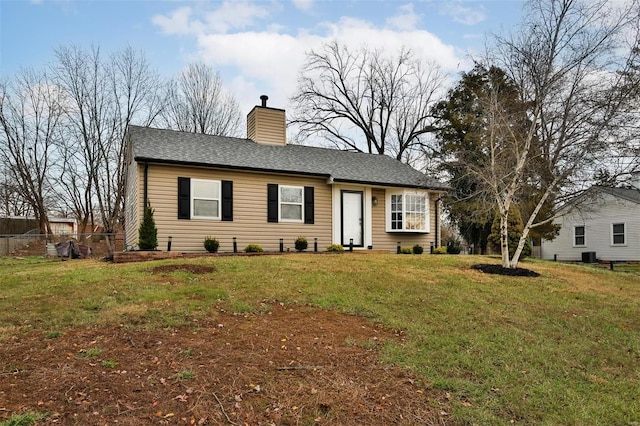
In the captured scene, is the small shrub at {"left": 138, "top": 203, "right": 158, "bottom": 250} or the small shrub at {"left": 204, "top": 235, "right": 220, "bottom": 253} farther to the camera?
the small shrub at {"left": 204, "top": 235, "right": 220, "bottom": 253}

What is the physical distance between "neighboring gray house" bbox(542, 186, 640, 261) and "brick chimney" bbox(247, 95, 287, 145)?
15085 millimetres

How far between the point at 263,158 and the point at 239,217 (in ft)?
7.69

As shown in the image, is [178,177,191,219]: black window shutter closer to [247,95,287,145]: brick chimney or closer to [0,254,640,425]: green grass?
[0,254,640,425]: green grass

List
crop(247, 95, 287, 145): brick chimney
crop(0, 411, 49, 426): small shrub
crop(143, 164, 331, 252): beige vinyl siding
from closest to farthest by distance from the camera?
crop(0, 411, 49, 426): small shrub → crop(143, 164, 331, 252): beige vinyl siding → crop(247, 95, 287, 145): brick chimney

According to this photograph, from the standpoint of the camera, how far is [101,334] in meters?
5.16

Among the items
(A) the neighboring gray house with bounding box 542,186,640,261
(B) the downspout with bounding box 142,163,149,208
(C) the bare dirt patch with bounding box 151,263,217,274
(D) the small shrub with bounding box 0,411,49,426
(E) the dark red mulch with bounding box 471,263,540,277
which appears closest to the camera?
(D) the small shrub with bounding box 0,411,49,426

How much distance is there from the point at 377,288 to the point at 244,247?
21.6ft

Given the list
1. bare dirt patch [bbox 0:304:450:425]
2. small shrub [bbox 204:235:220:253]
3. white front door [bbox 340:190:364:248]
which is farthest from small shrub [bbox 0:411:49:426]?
white front door [bbox 340:190:364:248]

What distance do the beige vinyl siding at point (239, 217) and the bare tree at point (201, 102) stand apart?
14026 mm

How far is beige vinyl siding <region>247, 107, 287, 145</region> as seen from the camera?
16.4m

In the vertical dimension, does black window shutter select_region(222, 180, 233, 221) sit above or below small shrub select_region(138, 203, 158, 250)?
above

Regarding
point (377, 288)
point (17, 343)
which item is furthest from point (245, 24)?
point (17, 343)

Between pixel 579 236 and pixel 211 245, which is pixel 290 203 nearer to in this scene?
pixel 211 245

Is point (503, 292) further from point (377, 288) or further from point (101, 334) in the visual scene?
point (101, 334)
